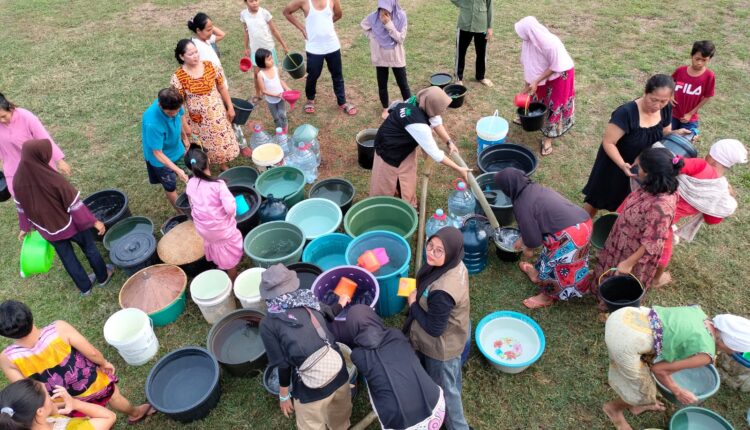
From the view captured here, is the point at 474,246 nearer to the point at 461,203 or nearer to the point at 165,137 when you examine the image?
the point at 461,203

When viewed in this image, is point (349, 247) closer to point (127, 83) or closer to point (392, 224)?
point (392, 224)

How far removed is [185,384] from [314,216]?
7.34ft

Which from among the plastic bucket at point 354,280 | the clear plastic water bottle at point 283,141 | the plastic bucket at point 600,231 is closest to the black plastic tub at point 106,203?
the clear plastic water bottle at point 283,141

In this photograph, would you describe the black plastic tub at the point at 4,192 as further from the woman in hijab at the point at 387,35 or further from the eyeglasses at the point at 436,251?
the eyeglasses at the point at 436,251

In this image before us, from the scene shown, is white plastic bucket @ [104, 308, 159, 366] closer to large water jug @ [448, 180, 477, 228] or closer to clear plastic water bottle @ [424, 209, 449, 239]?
clear plastic water bottle @ [424, 209, 449, 239]

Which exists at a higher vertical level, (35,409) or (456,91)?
(35,409)

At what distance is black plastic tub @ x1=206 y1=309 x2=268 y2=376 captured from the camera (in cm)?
413

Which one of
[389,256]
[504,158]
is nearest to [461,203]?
[504,158]

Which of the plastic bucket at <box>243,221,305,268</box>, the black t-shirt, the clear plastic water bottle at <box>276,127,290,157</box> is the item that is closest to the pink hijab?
the black t-shirt

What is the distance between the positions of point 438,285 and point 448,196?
2.88 meters

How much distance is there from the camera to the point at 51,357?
3229 millimetres

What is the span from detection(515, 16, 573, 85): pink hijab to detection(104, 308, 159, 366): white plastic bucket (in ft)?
17.9

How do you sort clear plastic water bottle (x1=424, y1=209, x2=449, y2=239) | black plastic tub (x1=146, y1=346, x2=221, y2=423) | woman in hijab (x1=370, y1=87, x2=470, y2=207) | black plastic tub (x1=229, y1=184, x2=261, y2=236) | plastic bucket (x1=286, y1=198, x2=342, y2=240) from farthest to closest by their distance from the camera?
1. plastic bucket (x1=286, y1=198, x2=342, y2=240)
2. black plastic tub (x1=229, y1=184, x2=261, y2=236)
3. clear plastic water bottle (x1=424, y1=209, x2=449, y2=239)
4. woman in hijab (x1=370, y1=87, x2=470, y2=207)
5. black plastic tub (x1=146, y1=346, x2=221, y2=423)

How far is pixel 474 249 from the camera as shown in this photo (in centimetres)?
481
